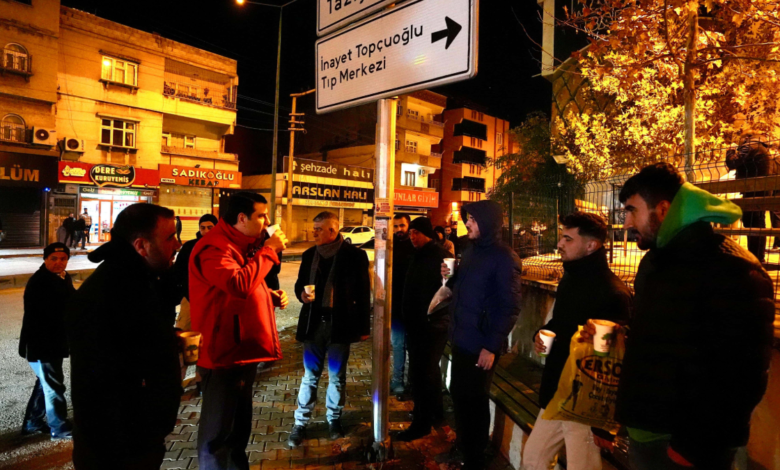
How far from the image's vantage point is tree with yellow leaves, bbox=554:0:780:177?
5.10 meters

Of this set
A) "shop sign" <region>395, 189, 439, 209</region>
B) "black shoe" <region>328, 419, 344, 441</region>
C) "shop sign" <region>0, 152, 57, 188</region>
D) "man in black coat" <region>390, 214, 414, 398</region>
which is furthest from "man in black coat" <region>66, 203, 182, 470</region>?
"shop sign" <region>395, 189, 439, 209</region>

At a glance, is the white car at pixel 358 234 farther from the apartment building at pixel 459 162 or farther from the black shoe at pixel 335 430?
the black shoe at pixel 335 430

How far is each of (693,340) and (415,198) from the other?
113ft

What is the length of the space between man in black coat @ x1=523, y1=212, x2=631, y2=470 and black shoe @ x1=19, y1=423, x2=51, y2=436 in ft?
13.1

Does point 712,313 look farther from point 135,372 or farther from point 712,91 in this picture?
point 712,91

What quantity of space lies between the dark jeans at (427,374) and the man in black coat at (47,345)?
3010mm

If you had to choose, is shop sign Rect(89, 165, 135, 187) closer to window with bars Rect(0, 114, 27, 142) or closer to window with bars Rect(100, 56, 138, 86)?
window with bars Rect(0, 114, 27, 142)

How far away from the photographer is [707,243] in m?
1.59

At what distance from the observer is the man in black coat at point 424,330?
12.9 ft

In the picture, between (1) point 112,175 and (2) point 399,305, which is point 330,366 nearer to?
(2) point 399,305

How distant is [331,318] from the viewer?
3.84 meters

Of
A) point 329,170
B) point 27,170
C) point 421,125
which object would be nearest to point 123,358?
point 27,170

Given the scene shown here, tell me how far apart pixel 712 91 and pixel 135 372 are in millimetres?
8930

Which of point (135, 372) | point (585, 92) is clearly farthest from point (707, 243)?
point (585, 92)
